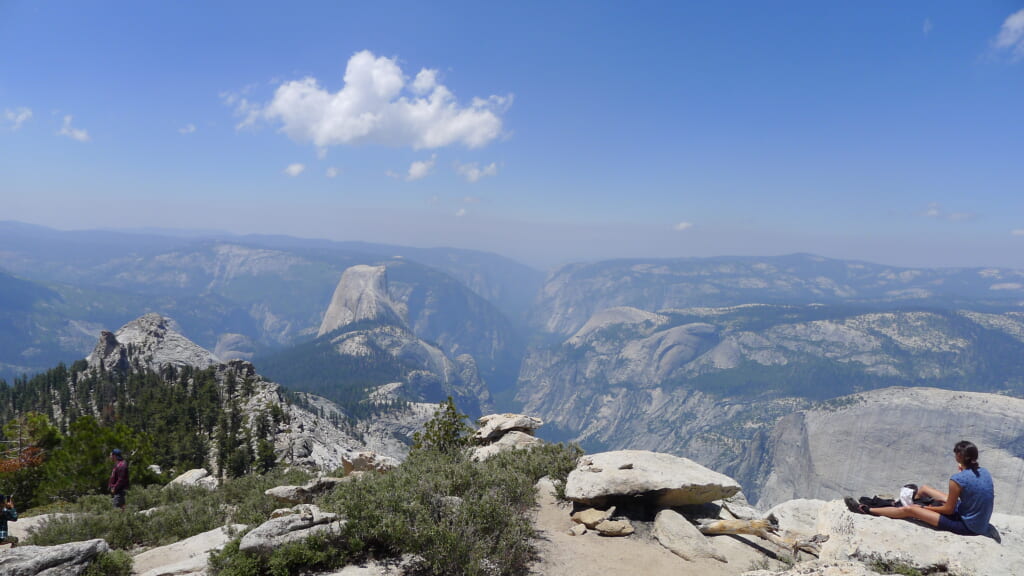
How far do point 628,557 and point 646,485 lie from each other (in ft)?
8.59

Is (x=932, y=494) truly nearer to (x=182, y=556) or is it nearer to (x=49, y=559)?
(x=182, y=556)

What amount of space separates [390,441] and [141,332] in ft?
243

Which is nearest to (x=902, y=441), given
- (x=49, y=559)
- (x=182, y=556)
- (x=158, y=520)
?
(x=182, y=556)

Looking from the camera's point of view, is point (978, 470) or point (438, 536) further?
point (978, 470)

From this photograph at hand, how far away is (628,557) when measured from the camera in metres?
11.2

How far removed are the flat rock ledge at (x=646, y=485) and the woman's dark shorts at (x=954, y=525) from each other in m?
4.94

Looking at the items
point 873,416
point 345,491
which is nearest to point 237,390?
point 345,491

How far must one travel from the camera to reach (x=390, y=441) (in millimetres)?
139500

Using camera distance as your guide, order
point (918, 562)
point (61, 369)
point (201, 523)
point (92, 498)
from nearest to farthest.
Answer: point (918, 562) → point (201, 523) → point (92, 498) → point (61, 369)

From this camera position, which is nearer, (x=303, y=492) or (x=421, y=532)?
(x=421, y=532)

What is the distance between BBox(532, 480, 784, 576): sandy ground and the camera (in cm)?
1056

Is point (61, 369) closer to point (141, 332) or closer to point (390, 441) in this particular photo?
point (141, 332)

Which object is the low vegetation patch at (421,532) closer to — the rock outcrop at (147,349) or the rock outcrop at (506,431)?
the rock outcrop at (506,431)

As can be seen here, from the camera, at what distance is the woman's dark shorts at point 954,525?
10.1 meters
